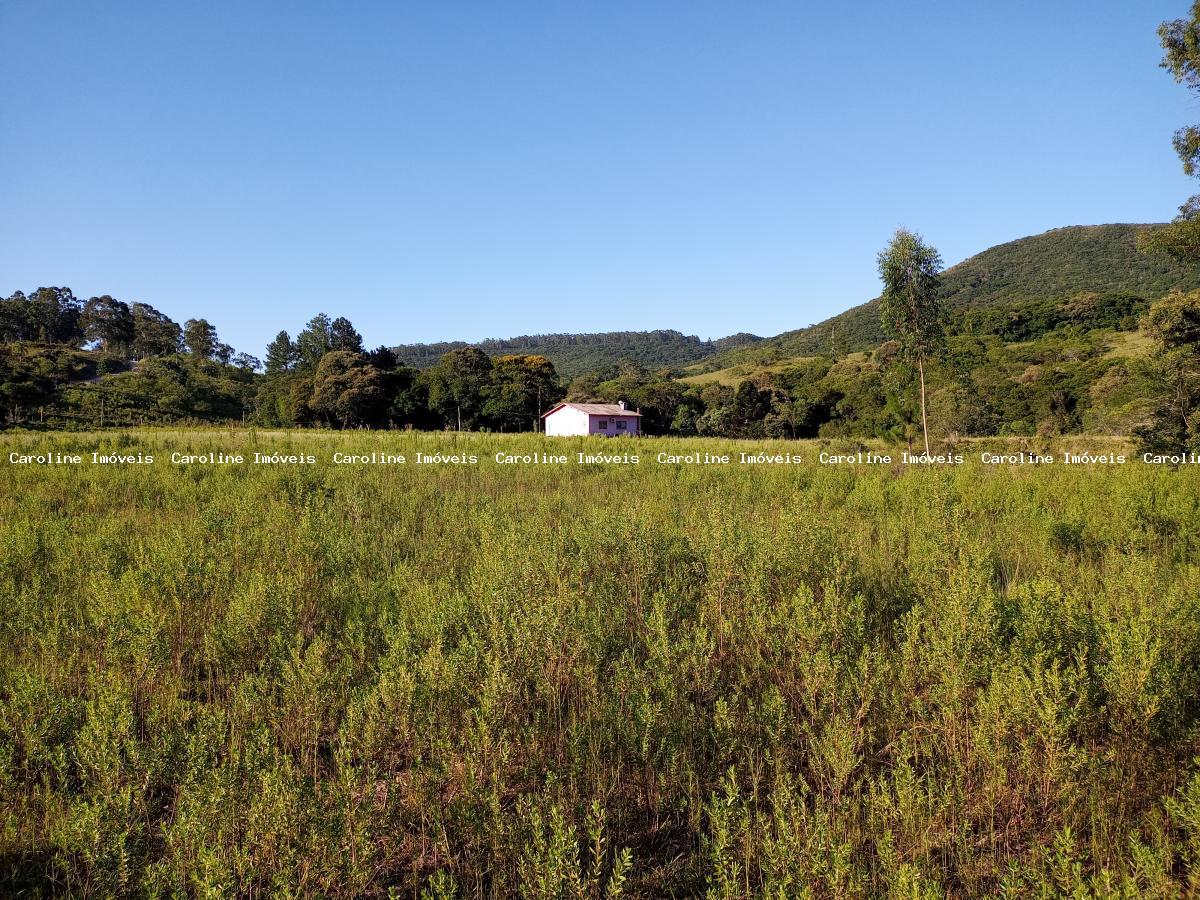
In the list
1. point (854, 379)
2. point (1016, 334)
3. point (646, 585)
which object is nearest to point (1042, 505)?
point (646, 585)

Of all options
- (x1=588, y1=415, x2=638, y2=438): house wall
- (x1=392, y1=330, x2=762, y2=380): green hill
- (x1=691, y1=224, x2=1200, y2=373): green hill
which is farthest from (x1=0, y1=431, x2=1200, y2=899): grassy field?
(x1=392, y1=330, x2=762, y2=380): green hill

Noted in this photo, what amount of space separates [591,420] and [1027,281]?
353 ft

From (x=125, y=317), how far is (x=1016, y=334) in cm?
11750

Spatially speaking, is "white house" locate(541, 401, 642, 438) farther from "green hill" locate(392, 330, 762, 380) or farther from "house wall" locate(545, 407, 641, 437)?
"green hill" locate(392, 330, 762, 380)

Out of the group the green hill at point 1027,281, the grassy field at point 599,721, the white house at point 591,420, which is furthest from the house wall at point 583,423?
the green hill at point 1027,281

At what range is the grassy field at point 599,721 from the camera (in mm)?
2113

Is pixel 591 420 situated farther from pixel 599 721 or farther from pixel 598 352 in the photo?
pixel 598 352

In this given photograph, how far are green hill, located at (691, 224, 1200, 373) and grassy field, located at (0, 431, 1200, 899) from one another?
264 feet

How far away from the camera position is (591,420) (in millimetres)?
48438

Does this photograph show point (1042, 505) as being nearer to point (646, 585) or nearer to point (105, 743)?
point (646, 585)

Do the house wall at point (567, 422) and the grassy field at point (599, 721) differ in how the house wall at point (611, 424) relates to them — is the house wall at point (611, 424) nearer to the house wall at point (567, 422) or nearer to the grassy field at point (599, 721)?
the house wall at point (567, 422)

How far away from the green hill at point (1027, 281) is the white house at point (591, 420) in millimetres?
42959

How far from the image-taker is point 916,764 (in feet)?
9.25

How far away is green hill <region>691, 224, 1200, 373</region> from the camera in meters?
83.9
